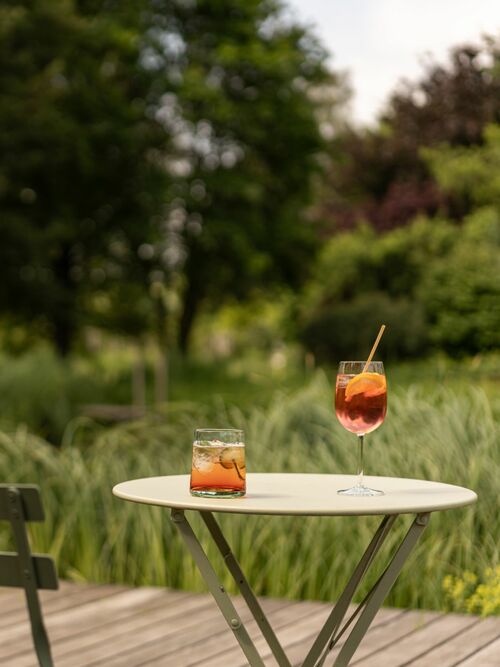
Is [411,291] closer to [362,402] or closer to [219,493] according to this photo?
[362,402]

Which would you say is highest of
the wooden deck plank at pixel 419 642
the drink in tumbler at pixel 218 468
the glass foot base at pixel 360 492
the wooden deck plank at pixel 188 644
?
the drink in tumbler at pixel 218 468

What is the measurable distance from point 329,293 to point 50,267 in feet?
17.8

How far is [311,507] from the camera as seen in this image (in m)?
2.64

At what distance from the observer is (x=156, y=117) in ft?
78.9

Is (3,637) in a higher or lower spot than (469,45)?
lower

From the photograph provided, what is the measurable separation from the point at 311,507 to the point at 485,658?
6.06ft

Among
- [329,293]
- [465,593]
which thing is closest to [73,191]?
[329,293]

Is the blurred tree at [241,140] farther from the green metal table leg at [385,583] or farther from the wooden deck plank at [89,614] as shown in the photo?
the green metal table leg at [385,583]

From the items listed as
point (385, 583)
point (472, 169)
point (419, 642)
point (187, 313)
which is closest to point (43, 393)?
point (472, 169)

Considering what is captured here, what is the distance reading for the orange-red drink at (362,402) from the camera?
2.93m

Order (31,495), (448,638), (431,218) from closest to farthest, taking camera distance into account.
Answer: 1. (31,495)
2. (448,638)
3. (431,218)

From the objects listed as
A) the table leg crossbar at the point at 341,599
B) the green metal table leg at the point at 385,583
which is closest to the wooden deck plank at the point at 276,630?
the table leg crossbar at the point at 341,599

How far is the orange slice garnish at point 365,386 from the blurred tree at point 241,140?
799 inches

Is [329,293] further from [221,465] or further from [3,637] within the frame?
[221,465]
